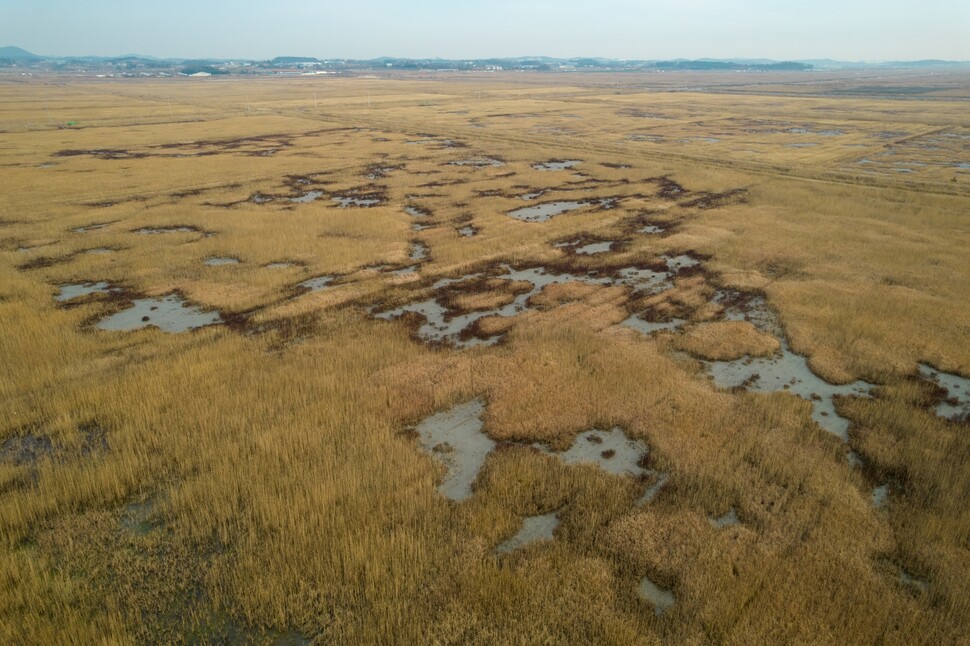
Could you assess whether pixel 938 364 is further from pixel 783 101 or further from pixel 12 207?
pixel 783 101

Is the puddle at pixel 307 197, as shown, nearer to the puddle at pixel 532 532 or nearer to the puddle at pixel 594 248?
the puddle at pixel 594 248

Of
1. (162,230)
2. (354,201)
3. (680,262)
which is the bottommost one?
(680,262)

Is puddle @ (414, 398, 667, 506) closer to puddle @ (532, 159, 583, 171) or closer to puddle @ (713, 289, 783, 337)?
puddle @ (713, 289, 783, 337)

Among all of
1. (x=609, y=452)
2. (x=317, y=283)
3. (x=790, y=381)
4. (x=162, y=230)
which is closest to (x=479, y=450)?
(x=609, y=452)

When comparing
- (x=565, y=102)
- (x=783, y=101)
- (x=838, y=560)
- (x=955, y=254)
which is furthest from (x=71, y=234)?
(x=783, y=101)

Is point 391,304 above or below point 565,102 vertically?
below

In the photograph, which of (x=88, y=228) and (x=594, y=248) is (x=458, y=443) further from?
(x=88, y=228)
